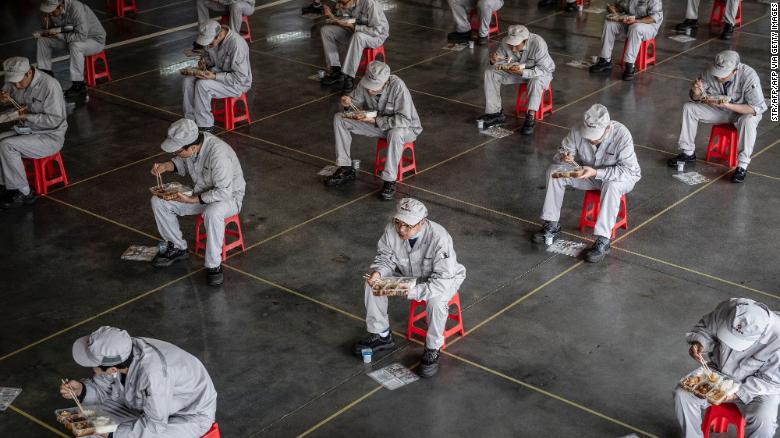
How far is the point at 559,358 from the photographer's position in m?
8.09

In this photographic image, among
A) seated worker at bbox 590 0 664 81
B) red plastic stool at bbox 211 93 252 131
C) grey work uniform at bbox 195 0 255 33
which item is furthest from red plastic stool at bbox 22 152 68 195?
seated worker at bbox 590 0 664 81

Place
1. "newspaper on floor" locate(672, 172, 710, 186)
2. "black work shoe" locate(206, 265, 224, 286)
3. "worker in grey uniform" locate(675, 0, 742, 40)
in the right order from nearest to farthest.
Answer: "black work shoe" locate(206, 265, 224, 286) < "newspaper on floor" locate(672, 172, 710, 186) < "worker in grey uniform" locate(675, 0, 742, 40)

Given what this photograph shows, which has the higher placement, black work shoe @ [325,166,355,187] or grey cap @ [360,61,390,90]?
grey cap @ [360,61,390,90]

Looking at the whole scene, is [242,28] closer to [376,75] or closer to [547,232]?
[376,75]

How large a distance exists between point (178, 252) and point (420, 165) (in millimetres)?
3444

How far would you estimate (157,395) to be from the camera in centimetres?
623

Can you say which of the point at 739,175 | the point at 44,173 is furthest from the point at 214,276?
the point at 739,175

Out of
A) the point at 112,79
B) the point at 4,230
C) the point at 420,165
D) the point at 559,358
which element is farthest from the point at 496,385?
the point at 112,79

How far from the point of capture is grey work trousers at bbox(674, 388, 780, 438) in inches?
257

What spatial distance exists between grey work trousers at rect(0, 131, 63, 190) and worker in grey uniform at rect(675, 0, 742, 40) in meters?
10.8

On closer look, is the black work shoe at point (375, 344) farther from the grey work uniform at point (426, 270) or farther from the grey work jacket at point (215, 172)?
the grey work jacket at point (215, 172)

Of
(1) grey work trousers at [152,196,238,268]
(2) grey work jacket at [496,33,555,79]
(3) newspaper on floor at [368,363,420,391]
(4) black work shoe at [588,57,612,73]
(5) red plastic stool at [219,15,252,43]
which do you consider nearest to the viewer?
(3) newspaper on floor at [368,363,420,391]

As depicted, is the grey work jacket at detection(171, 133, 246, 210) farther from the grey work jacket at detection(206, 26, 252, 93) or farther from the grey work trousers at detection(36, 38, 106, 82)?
the grey work trousers at detection(36, 38, 106, 82)

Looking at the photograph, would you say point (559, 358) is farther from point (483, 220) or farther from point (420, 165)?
point (420, 165)
